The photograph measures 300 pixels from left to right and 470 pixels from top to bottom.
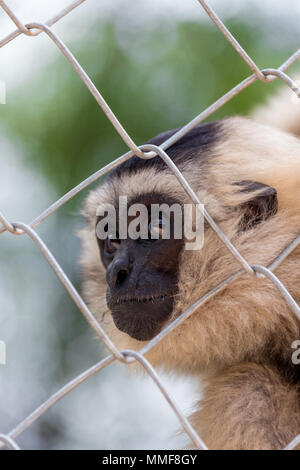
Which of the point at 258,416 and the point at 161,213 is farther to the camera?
the point at 161,213

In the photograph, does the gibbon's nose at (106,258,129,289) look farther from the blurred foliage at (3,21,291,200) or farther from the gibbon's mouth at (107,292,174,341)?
the blurred foliage at (3,21,291,200)

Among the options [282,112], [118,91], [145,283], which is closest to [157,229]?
[145,283]

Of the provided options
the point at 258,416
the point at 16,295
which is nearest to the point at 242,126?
the point at 258,416

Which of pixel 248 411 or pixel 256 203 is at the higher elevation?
pixel 256 203

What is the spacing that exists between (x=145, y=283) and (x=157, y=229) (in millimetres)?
203

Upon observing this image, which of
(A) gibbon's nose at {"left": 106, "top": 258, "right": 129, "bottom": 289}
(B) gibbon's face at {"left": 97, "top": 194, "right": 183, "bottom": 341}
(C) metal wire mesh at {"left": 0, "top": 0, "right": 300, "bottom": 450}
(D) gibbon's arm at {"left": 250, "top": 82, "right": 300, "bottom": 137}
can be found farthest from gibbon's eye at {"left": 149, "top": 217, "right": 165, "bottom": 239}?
(D) gibbon's arm at {"left": 250, "top": 82, "right": 300, "bottom": 137}

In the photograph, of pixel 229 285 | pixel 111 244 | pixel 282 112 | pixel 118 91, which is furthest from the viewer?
pixel 118 91

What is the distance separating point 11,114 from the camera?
5191 millimetres

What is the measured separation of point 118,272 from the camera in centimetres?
220

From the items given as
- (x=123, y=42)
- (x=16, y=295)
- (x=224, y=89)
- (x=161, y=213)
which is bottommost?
(x=16, y=295)

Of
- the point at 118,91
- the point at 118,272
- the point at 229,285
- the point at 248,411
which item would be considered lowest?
the point at 248,411

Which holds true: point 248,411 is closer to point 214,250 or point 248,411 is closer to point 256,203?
point 214,250

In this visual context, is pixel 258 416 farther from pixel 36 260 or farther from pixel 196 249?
pixel 36 260

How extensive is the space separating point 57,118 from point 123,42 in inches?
34.7
